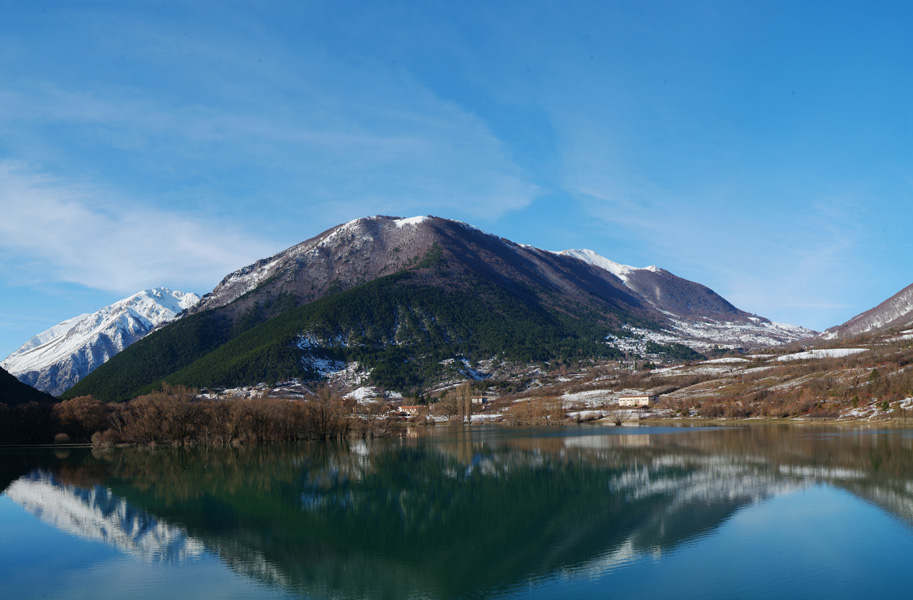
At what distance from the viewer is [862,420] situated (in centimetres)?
11750

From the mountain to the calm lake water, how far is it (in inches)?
3140

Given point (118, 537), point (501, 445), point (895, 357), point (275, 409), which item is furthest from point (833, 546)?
point (895, 357)

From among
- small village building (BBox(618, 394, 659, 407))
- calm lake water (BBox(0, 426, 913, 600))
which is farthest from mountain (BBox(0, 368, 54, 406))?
small village building (BBox(618, 394, 659, 407))

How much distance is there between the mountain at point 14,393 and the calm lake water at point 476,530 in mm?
79767

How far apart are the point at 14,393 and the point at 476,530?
141 metres

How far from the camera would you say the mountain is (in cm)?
13288

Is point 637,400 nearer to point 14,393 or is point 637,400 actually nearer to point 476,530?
point 14,393

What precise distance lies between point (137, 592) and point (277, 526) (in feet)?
40.4

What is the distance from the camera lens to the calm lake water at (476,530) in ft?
81.8

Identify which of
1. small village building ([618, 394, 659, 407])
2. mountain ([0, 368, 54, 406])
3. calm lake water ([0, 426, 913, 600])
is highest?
mountain ([0, 368, 54, 406])

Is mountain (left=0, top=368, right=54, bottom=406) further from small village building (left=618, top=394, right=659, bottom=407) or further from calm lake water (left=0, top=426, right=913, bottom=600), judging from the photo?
small village building (left=618, top=394, right=659, bottom=407)

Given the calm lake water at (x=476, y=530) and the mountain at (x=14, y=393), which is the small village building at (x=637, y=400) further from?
the mountain at (x=14, y=393)

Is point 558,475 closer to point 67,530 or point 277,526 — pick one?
point 277,526

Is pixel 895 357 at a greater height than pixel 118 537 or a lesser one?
greater
